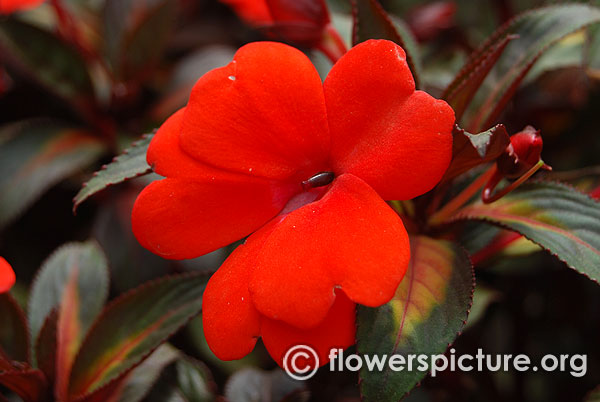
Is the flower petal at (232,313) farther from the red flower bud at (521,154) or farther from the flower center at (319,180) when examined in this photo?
the red flower bud at (521,154)

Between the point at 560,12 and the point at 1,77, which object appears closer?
the point at 560,12

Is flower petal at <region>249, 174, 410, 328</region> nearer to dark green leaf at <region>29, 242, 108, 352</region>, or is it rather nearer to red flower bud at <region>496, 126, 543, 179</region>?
red flower bud at <region>496, 126, 543, 179</region>

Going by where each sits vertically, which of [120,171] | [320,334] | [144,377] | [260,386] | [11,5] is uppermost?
[11,5]

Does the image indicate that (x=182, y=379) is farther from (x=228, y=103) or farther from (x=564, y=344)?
(x=564, y=344)

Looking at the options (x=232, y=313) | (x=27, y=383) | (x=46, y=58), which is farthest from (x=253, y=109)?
(x=46, y=58)

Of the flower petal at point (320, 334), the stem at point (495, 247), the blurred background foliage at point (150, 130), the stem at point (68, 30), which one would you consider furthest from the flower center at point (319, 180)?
the stem at point (68, 30)

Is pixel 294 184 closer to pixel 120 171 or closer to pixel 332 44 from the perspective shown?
pixel 120 171

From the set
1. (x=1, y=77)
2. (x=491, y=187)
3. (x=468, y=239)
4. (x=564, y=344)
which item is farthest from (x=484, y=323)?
(x=1, y=77)
